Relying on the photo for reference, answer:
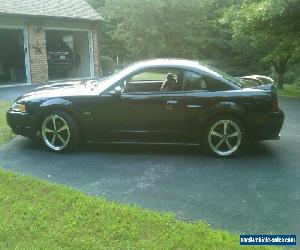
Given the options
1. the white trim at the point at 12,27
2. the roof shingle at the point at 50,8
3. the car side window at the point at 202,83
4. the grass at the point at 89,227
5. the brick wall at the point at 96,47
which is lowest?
the grass at the point at 89,227

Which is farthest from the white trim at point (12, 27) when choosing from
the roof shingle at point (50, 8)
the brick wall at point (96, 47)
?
the brick wall at point (96, 47)

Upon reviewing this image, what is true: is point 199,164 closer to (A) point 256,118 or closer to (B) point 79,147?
(A) point 256,118

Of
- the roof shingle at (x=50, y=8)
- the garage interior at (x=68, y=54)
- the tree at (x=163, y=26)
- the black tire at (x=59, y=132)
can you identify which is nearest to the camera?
the black tire at (x=59, y=132)

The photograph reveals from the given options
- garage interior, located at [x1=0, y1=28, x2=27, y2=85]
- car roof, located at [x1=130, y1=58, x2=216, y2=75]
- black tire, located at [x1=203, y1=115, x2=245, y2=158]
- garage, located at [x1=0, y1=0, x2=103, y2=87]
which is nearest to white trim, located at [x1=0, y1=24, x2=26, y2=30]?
garage, located at [x1=0, y1=0, x2=103, y2=87]

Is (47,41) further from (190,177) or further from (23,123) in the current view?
(190,177)

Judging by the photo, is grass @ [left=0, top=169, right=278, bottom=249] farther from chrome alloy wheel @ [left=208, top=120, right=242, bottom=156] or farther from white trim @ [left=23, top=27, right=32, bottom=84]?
white trim @ [left=23, top=27, right=32, bottom=84]

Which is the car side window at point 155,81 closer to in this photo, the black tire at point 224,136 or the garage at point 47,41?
the black tire at point 224,136

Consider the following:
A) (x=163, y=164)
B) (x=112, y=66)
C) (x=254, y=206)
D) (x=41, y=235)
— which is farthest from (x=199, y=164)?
(x=112, y=66)

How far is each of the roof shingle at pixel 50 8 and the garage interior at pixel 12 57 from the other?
1.27 meters

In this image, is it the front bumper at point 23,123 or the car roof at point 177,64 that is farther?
the front bumper at point 23,123

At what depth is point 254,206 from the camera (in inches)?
182

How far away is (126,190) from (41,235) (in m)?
1.39

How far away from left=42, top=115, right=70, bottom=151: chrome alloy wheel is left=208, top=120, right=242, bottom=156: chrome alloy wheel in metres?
2.27

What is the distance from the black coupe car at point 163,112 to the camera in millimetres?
6512
